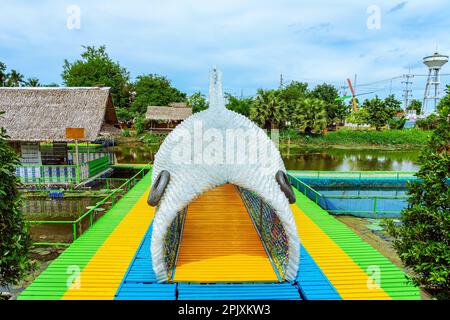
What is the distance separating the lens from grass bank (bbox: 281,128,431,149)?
37688mm

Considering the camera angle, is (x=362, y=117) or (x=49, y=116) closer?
(x=49, y=116)

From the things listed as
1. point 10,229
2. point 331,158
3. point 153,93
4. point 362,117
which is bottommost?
point 331,158

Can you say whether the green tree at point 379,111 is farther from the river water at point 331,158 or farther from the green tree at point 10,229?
the green tree at point 10,229

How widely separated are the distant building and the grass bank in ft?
40.2

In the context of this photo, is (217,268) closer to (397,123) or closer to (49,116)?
(49,116)

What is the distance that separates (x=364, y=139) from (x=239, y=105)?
16.9 m

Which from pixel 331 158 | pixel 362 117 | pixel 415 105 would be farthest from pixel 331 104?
pixel 415 105

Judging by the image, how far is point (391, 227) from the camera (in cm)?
501

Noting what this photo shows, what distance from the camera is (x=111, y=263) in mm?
6195

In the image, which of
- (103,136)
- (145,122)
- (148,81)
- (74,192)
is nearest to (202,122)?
(74,192)

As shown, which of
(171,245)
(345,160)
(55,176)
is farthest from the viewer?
(345,160)

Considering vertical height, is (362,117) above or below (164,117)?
above

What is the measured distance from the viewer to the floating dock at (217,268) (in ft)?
16.4
